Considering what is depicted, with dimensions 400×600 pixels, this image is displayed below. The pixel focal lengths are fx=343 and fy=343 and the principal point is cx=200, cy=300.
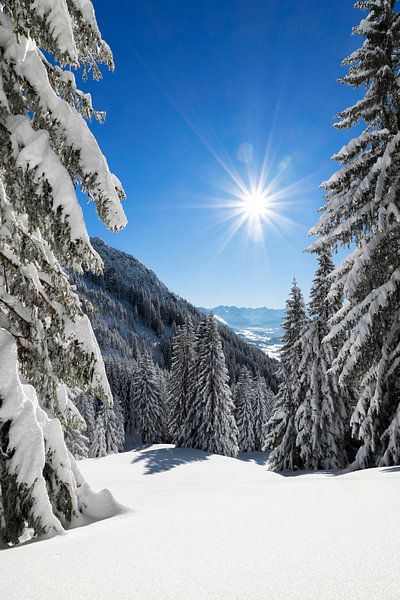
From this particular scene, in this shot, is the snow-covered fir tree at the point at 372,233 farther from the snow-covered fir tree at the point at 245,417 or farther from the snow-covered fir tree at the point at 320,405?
the snow-covered fir tree at the point at 245,417

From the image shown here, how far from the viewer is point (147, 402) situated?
53438 millimetres

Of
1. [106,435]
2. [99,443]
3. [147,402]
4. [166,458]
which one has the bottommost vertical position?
[99,443]

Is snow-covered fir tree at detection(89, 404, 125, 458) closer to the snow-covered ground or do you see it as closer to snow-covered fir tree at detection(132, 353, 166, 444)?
snow-covered fir tree at detection(132, 353, 166, 444)

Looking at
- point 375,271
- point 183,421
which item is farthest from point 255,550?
point 183,421

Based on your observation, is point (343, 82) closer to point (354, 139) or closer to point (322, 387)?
point (354, 139)

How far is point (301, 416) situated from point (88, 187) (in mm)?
19780

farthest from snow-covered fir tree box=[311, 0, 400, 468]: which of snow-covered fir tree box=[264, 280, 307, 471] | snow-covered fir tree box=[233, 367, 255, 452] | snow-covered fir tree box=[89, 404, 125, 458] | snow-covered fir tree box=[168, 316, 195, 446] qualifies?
snow-covered fir tree box=[89, 404, 125, 458]

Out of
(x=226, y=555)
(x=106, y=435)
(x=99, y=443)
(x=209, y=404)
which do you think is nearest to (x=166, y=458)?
(x=209, y=404)

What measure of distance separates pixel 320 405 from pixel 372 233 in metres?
13.4

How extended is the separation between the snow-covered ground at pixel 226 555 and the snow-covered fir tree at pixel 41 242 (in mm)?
647

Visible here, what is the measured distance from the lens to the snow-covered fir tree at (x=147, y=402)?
2079 inches

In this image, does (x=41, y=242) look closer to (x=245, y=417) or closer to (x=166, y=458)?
(x=166, y=458)

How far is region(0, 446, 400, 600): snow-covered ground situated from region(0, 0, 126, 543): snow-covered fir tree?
647 mm

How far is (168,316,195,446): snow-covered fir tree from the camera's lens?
118 feet
